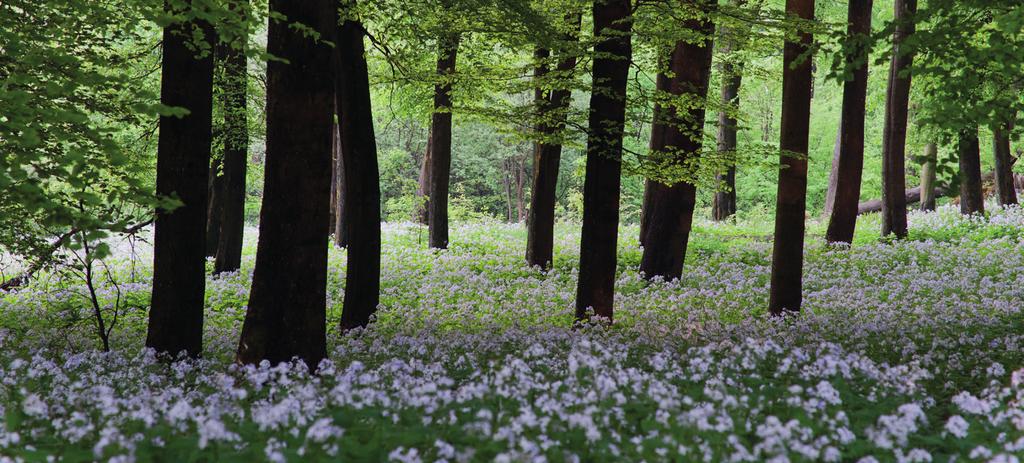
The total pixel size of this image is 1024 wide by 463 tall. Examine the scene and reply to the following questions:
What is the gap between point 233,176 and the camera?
55.8ft

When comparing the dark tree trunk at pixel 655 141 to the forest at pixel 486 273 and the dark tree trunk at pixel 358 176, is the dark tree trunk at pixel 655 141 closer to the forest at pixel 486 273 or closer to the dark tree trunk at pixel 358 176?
the forest at pixel 486 273

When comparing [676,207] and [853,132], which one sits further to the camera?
[853,132]

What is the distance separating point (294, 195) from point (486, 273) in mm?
8510

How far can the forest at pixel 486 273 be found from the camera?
4656 millimetres

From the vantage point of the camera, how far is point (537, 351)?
5820 millimetres

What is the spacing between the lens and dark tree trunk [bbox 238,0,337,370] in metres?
7.28

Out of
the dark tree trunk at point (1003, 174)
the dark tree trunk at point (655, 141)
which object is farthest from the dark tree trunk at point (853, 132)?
the dark tree trunk at point (1003, 174)

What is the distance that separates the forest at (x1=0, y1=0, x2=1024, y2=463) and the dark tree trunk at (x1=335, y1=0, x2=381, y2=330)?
46mm

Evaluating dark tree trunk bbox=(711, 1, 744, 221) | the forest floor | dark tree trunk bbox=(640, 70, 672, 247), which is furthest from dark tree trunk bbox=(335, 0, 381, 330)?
dark tree trunk bbox=(711, 1, 744, 221)

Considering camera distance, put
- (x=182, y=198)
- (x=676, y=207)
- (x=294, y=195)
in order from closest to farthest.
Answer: (x=294, y=195), (x=182, y=198), (x=676, y=207)

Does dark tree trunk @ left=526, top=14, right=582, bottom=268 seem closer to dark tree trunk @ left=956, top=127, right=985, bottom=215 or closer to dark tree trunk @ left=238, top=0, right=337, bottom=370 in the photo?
dark tree trunk @ left=238, top=0, right=337, bottom=370

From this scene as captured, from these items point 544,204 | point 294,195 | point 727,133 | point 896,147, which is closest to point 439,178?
point 544,204

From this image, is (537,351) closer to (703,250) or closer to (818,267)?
(818,267)

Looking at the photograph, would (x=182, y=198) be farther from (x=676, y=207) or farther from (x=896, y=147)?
(x=896, y=147)
